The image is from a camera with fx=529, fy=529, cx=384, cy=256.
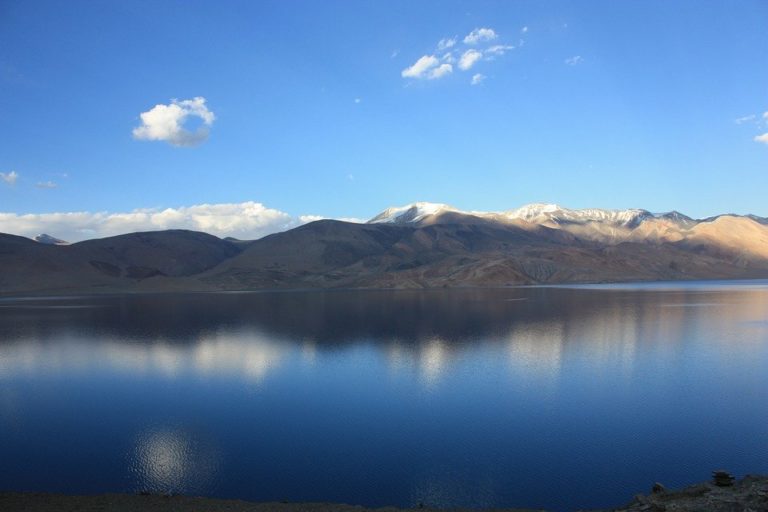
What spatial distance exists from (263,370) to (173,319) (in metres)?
42.4

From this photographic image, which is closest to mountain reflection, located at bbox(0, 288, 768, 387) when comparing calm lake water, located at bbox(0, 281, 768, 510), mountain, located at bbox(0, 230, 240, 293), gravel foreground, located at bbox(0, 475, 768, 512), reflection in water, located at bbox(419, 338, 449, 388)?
reflection in water, located at bbox(419, 338, 449, 388)

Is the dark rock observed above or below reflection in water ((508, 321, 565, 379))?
above

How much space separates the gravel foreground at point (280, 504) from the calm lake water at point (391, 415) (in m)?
1.39

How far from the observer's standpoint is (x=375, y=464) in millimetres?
19359

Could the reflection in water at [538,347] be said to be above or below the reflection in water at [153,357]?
above

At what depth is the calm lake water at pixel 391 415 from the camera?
18.0 m

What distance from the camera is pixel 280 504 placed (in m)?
15.7

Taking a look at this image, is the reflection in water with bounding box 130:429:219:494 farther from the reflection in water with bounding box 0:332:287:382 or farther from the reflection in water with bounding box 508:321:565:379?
the reflection in water with bounding box 508:321:565:379

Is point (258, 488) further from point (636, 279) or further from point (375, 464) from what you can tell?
point (636, 279)

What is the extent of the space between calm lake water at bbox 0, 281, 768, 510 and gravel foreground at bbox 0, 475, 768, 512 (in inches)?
54.7

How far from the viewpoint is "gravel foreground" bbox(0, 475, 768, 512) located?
13.0 m

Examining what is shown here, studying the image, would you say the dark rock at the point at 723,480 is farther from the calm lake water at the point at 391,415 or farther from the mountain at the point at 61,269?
the mountain at the point at 61,269

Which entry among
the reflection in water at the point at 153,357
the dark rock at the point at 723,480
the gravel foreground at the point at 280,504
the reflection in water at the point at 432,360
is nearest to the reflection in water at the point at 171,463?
the gravel foreground at the point at 280,504

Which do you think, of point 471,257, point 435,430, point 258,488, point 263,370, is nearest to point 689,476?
point 435,430
